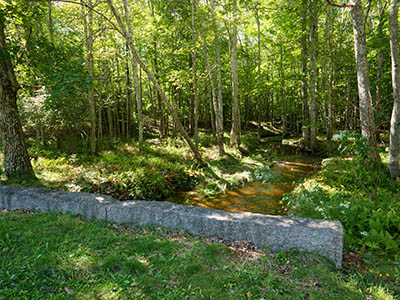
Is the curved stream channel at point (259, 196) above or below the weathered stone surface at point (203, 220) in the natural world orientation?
below

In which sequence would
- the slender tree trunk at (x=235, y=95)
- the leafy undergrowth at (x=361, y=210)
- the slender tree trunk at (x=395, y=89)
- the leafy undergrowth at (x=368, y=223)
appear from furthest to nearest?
the slender tree trunk at (x=235, y=95) < the slender tree trunk at (x=395, y=89) < the leafy undergrowth at (x=361, y=210) < the leafy undergrowth at (x=368, y=223)

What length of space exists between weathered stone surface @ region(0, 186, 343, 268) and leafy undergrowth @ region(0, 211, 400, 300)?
197 millimetres

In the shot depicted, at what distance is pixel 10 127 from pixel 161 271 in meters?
7.08

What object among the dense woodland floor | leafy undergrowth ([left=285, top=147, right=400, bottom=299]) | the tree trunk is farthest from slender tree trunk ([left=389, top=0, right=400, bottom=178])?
the tree trunk

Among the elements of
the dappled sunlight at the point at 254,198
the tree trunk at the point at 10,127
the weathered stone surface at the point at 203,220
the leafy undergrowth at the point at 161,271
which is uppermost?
the tree trunk at the point at 10,127

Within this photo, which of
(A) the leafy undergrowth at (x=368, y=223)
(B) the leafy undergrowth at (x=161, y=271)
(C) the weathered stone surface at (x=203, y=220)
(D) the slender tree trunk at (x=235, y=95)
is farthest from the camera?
(D) the slender tree trunk at (x=235, y=95)

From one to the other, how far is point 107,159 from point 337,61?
13.1 meters

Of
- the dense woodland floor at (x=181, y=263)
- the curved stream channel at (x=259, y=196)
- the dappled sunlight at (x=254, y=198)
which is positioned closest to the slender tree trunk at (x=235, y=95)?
the curved stream channel at (x=259, y=196)

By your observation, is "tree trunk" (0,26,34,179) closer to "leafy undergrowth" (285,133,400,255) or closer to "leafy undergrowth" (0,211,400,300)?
"leafy undergrowth" (0,211,400,300)

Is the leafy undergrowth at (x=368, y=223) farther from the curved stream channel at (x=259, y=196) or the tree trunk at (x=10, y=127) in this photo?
the tree trunk at (x=10, y=127)

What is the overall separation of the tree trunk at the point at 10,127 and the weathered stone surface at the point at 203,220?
1875 mm

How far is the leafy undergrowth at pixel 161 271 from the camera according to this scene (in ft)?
8.91

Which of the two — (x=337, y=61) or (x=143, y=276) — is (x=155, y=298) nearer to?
(x=143, y=276)

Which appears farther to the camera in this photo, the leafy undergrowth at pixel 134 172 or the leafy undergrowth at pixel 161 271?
the leafy undergrowth at pixel 134 172
